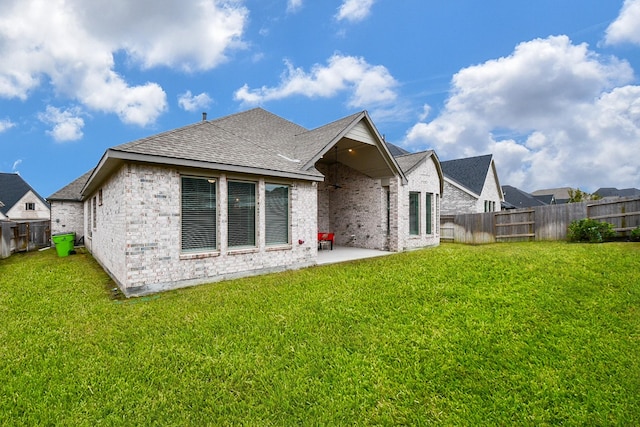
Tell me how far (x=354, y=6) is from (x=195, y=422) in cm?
1616

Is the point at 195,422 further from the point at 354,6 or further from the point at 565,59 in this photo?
the point at 565,59

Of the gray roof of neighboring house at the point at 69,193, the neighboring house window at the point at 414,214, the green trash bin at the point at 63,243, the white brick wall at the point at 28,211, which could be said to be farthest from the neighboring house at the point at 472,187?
the white brick wall at the point at 28,211

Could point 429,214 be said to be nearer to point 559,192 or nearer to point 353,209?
point 353,209

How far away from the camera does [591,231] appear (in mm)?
11531

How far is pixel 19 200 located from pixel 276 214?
141 feet

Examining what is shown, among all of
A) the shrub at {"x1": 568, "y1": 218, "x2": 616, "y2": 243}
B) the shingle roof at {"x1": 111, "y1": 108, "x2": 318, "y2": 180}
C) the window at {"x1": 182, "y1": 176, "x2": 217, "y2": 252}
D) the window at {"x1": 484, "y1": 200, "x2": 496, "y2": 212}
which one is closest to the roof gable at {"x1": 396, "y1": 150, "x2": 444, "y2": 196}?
the shingle roof at {"x1": 111, "y1": 108, "x2": 318, "y2": 180}

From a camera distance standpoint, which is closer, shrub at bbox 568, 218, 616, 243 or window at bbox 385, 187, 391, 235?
shrub at bbox 568, 218, 616, 243

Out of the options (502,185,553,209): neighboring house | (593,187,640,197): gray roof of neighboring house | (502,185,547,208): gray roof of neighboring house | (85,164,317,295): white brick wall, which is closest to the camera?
(85,164,317,295): white brick wall

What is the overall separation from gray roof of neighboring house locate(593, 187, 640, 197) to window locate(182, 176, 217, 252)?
64337 mm

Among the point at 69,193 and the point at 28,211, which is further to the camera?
the point at 28,211

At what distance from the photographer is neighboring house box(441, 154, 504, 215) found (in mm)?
22250

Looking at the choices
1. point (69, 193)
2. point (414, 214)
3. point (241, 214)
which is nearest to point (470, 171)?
point (414, 214)

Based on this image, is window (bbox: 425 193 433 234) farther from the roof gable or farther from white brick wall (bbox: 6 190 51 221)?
white brick wall (bbox: 6 190 51 221)

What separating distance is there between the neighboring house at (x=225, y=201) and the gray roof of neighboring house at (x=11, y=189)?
36.0 m
